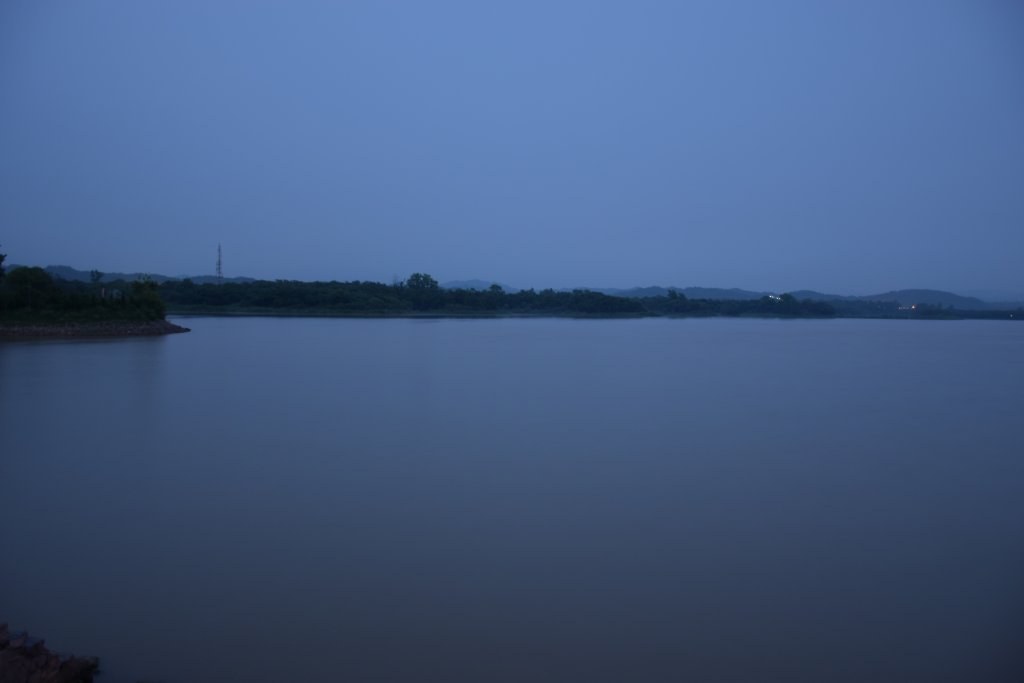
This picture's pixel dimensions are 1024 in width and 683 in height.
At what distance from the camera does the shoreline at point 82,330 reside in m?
18.1

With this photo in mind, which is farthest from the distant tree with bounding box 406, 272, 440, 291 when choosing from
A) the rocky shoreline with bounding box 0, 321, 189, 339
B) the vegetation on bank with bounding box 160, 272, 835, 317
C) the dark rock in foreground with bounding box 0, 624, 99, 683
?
the dark rock in foreground with bounding box 0, 624, 99, 683

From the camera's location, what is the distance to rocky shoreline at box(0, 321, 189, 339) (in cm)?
1808

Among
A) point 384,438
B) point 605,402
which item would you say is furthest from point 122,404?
point 605,402

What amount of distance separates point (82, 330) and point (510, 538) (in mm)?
19309

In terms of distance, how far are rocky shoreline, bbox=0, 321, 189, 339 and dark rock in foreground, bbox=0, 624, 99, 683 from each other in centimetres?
1842

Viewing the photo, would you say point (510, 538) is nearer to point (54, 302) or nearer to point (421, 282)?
point (54, 302)

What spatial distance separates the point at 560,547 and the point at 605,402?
249 inches

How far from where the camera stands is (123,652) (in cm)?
302

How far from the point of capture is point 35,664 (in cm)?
257

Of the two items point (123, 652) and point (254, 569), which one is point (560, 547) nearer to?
point (254, 569)

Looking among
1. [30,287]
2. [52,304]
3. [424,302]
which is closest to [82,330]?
[52,304]

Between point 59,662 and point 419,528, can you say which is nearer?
point 59,662

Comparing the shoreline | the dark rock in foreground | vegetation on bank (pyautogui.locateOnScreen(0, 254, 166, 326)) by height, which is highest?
vegetation on bank (pyautogui.locateOnScreen(0, 254, 166, 326))

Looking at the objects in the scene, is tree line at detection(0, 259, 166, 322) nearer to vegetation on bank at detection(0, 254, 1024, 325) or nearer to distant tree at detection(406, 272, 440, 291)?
vegetation on bank at detection(0, 254, 1024, 325)
